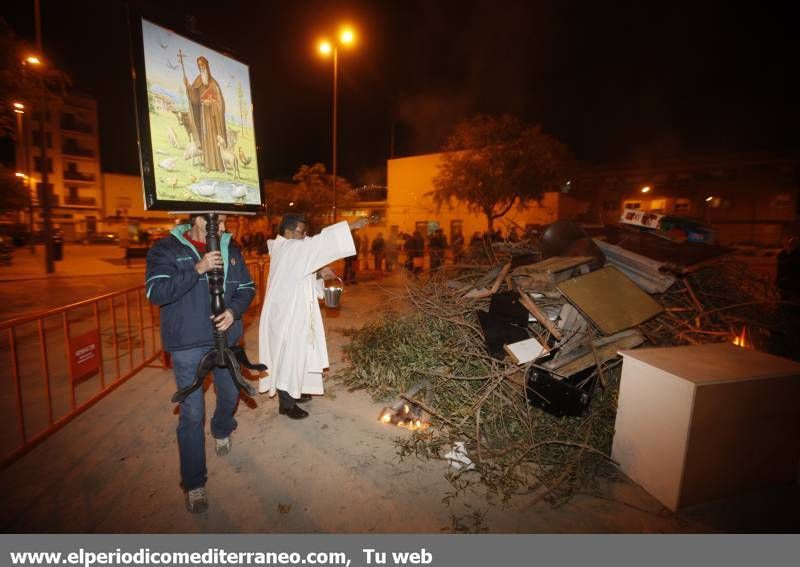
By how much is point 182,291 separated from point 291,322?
141 cm

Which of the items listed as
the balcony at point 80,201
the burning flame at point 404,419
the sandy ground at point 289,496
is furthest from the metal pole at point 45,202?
the balcony at point 80,201

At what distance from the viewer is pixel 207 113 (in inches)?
85.5

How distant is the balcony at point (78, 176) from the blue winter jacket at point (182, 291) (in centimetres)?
5328

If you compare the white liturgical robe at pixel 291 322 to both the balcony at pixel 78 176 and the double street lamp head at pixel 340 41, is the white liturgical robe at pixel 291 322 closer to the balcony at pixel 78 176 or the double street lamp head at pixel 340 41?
the double street lamp head at pixel 340 41

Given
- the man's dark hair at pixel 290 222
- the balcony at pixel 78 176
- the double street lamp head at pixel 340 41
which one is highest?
the double street lamp head at pixel 340 41

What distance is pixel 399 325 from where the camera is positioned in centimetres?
496

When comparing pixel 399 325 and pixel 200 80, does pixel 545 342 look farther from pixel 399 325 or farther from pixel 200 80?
pixel 200 80

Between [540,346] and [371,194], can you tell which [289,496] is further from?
[371,194]

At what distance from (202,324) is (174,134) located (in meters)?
1.26

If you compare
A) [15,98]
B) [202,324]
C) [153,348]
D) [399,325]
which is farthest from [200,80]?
[15,98]

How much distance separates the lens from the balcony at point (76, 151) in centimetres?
4182

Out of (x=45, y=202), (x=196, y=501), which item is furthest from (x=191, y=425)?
(x=45, y=202)

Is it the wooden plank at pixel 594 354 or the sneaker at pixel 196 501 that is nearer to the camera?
the sneaker at pixel 196 501

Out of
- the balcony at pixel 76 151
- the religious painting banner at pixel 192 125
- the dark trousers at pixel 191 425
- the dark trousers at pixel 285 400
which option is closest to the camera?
the religious painting banner at pixel 192 125
